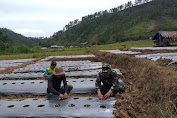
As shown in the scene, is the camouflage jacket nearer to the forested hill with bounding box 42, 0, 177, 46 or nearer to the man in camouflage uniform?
the man in camouflage uniform

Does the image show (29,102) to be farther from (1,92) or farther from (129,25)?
(129,25)

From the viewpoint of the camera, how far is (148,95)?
3.22m

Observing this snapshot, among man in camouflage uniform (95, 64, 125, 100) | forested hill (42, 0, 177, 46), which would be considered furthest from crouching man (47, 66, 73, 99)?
forested hill (42, 0, 177, 46)

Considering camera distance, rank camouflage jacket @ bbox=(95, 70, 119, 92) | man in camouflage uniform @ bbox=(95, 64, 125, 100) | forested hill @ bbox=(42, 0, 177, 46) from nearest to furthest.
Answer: man in camouflage uniform @ bbox=(95, 64, 125, 100), camouflage jacket @ bbox=(95, 70, 119, 92), forested hill @ bbox=(42, 0, 177, 46)

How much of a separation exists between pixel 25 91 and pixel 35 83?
482 millimetres

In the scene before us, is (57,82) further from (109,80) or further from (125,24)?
(125,24)

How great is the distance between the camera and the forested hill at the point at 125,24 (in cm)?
5743

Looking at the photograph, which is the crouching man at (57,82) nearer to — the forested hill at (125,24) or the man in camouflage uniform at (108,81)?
the man in camouflage uniform at (108,81)

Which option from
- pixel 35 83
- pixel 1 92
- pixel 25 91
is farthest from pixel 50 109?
pixel 1 92

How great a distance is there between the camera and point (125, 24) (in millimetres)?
70812

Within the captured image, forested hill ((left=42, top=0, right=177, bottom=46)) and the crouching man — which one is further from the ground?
forested hill ((left=42, top=0, right=177, bottom=46))

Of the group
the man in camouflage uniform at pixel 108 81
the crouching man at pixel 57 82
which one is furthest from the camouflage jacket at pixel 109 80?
the crouching man at pixel 57 82

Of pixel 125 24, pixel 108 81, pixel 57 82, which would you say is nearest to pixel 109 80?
pixel 108 81

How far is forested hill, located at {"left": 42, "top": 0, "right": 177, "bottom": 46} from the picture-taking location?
57431 mm
